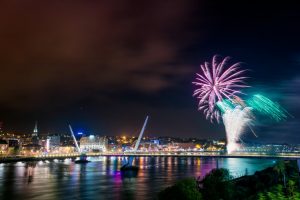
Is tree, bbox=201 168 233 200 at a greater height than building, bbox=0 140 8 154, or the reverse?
building, bbox=0 140 8 154

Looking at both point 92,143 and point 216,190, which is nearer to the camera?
point 216,190

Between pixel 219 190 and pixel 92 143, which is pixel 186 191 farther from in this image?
pixel 92 143

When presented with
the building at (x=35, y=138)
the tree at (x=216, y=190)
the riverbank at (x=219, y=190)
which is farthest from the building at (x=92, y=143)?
the tree at (x=216, y=190)

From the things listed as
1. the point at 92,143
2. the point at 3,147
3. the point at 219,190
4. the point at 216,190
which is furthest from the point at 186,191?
the point at 92,143

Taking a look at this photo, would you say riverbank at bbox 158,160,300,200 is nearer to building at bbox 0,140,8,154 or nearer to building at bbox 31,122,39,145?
building at bbox 0,140,8,154

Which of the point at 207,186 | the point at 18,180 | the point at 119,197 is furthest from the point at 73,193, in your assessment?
the point at 207,186

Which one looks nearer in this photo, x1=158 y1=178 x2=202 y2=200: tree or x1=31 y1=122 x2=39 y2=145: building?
x1=158 y1=178 x2=202 y2=200: tree

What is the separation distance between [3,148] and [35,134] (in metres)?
74.8

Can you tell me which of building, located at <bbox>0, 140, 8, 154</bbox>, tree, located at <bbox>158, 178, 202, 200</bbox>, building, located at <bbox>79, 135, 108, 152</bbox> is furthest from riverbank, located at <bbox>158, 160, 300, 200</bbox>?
building, located at <bbox>79, 135, 108, 152</bbox>

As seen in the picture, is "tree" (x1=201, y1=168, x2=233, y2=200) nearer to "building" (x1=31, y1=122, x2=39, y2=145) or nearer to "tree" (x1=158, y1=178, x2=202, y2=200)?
"tree" (x1=158, y1=178, x2=202, y2=200)

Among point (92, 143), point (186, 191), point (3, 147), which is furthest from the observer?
point (92, 143)

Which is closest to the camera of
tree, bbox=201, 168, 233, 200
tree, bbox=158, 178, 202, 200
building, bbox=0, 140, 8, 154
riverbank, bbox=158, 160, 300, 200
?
riverbank, bbox=158, 160, 300, 200

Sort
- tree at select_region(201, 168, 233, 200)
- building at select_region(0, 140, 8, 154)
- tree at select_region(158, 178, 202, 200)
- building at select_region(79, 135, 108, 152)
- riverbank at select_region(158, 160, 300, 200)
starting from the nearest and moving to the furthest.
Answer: riverbank at select_region(158, 160, 300, 200) < tree at select_region(158, 178, 202, 200) < tree at select_region(201, 168, 233, 200) < building at select_region(0, 140, 8, 154) < building at select_region(79, 135, 108, 152)

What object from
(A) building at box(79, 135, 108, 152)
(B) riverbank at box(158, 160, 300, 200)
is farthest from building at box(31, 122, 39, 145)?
(B) riverbank at box(158, 160, 300, 200)
